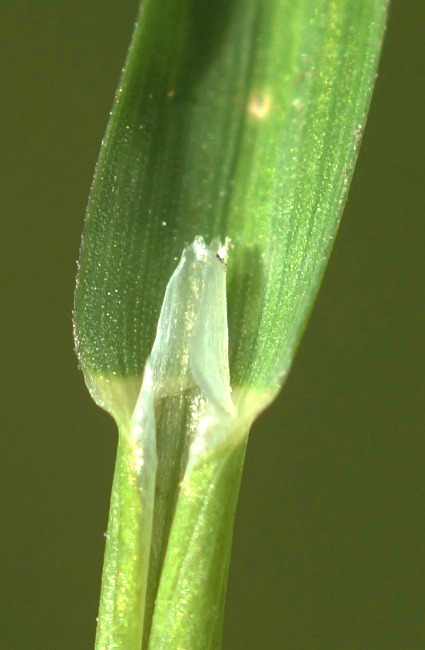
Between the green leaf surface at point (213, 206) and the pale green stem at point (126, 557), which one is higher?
the green leaf surface at point (213, 206)

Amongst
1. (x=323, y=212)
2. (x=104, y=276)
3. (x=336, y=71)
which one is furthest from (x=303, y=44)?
(x=104, y=276)

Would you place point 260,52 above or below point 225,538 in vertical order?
above

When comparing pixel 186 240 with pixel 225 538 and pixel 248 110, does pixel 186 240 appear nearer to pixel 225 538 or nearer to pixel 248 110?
pixel 248 110

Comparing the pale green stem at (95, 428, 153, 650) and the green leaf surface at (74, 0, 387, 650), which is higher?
the green leaf surface at (74, 0, 387, 650)

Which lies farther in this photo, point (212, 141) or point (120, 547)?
point (212, 141)

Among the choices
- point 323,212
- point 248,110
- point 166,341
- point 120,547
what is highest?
point 248,110

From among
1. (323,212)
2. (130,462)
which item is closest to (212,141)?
(323,212)

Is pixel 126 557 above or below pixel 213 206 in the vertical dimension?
below
